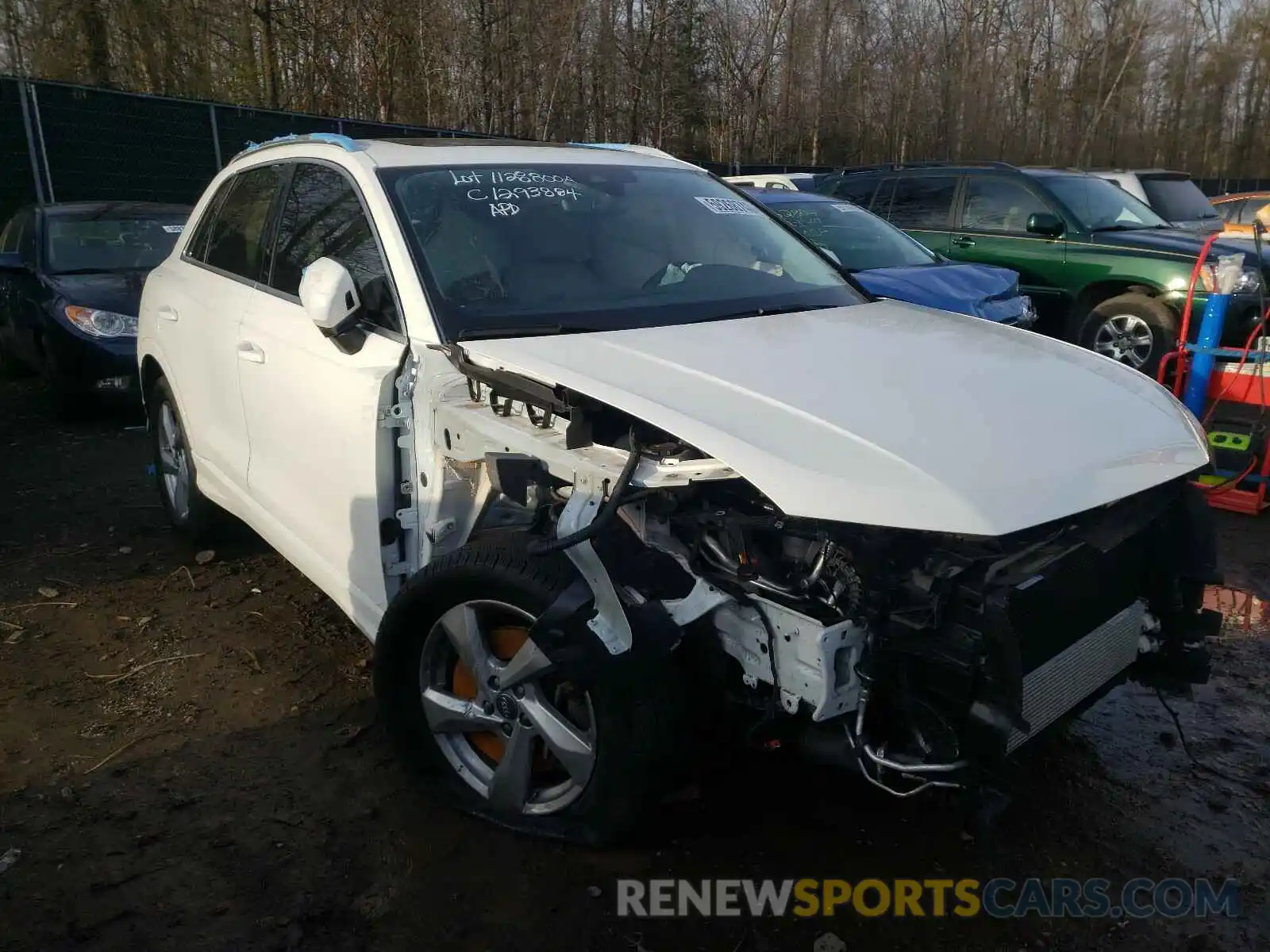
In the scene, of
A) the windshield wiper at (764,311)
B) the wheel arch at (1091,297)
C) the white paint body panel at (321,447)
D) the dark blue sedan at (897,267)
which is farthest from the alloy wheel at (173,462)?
the wheel arch at (1091,297)

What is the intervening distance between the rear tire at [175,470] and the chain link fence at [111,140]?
7683 mm

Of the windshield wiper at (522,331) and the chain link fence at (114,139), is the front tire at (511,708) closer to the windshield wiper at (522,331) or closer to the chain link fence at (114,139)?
the windshield wiper at (522,331)

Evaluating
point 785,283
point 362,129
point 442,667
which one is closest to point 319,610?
point 442,667

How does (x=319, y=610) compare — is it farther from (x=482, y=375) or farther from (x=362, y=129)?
(x=362, y=129)

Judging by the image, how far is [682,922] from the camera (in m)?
2.51

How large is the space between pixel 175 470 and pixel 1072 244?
7430mm

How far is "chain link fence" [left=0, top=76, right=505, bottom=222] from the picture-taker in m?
12.0

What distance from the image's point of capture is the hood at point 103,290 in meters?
7.38

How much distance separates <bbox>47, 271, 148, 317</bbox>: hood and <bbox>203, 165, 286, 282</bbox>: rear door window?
Result: 10.8ft

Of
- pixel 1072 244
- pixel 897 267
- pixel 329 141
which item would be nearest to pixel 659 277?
pixel 329 141

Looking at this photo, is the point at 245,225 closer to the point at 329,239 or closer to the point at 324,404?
the point at 329,239

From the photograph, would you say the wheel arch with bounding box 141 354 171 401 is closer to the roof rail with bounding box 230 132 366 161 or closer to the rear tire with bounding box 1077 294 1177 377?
the roof rail with bounding box 230 132 366 161

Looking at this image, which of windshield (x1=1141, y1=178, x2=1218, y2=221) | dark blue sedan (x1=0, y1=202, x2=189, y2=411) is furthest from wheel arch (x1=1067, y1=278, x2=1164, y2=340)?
dark blue sedan (x1=0, y1=202, x2=189, y2=411)

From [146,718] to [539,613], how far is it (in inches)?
72.3
